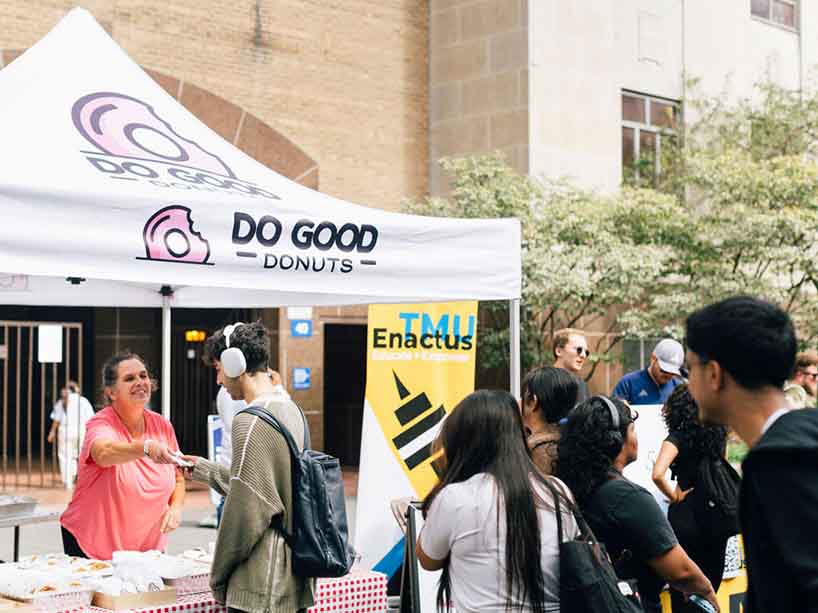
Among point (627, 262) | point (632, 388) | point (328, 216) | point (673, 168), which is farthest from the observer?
point (673, 168)

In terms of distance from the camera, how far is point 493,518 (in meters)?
3.51

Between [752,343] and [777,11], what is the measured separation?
24.9 m

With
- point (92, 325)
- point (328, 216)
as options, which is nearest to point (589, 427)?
point (328, 216)

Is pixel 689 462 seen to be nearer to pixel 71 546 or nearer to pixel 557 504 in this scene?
pixel 557 504

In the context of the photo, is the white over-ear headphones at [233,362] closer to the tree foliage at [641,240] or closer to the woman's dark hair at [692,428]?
the woman's dark hair at [692,428]

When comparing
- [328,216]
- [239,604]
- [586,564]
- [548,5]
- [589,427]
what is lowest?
[239,604]

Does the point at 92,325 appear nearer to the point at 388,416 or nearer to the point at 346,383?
the point at 346,383

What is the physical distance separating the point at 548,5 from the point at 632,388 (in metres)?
14.1

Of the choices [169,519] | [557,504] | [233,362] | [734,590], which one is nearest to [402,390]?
[169,519]

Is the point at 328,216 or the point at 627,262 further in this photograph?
the point at 627,262

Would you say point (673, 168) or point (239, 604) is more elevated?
point (673, 168)

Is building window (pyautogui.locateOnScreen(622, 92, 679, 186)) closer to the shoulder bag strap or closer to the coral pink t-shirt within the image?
the coral pink t-shirt

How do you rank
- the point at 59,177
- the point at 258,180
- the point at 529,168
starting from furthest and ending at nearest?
1. the point at 529,168
2. the point at 258,180
3. the point at 59,177

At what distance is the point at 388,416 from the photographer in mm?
8047
